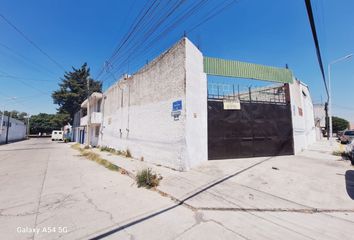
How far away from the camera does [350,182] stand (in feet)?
18.0

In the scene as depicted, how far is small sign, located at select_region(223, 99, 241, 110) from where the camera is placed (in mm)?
8977

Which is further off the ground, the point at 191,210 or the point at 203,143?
the point at 203,143

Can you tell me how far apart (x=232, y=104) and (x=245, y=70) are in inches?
94.3

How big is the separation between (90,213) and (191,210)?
2.34 meters

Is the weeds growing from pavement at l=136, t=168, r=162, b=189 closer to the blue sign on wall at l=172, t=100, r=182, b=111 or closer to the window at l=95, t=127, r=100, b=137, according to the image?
the blue sign on wall at l=172, t=100, r=182, b=111

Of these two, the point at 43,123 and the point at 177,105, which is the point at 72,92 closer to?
the point at 43,123

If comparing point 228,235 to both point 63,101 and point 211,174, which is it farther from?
point 63,101

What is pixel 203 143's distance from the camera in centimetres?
836

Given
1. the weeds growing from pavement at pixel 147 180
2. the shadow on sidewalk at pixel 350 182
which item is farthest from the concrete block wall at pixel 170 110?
the shadow on sidewalk at pixel 350 182

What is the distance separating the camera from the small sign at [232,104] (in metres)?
8.98

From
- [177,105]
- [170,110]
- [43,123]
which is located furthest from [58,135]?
[177,105]

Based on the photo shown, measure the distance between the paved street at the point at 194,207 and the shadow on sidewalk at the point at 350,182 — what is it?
3 centimetres

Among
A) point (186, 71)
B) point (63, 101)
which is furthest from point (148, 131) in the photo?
point (63, 101)

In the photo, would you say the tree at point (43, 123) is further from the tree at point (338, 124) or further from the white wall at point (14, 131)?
the tree at point (338, 124)
